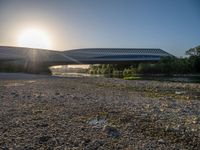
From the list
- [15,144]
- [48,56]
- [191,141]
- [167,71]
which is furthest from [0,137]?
[48,56]

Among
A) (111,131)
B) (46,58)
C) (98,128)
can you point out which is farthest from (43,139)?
(46,58)

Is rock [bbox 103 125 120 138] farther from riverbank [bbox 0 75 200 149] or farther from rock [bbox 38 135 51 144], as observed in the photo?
rock [bbox 38 135 51 144]

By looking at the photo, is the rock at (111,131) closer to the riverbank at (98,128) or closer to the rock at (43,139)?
the riverbank at (98,128)

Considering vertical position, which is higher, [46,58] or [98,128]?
[46,58]

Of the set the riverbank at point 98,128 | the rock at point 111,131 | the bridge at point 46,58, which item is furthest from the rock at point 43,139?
the bridge at point 46,58

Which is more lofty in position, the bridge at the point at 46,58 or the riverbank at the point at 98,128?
the bridge at the point at 46,58

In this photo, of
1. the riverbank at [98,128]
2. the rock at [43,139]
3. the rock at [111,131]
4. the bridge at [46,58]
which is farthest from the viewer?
the bridge at [46,58]

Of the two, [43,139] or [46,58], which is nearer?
[43,139]

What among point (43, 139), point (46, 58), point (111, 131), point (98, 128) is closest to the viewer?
point (43, 139)

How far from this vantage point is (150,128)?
7.46 m

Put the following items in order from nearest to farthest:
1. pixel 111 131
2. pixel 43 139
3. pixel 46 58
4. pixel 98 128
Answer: pixel 43 139
pixel 111 131
pixel 98 128
pixel 46 58

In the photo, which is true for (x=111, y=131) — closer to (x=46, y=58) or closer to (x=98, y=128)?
(x=98, y=128)

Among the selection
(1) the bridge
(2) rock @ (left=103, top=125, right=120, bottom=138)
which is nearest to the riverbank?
(2) rock @ (left=103, top=125, right=120, bottom=138)

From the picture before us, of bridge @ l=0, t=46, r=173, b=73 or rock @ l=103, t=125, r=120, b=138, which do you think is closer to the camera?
rock @ l=103, t=125, r=120, b=138
